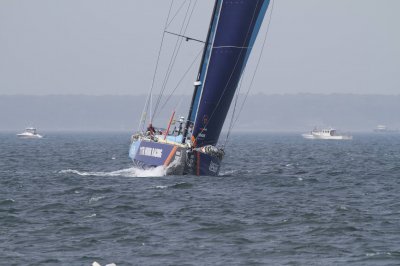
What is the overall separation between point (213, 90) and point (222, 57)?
1.68 m

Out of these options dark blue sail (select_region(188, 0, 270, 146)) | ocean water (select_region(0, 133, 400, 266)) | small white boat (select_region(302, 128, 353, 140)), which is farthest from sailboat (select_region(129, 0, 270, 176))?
small white boat (select_region(302, 128, 353, 140))

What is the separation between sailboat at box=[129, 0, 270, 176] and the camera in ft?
124

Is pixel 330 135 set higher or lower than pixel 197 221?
lower

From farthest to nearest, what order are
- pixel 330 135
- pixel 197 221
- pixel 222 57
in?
pixel 330 135 < pixel 222 57 < pixel 197 221

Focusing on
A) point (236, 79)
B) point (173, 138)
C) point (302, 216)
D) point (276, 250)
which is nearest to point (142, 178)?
point (173, 138)

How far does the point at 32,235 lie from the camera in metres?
22.2

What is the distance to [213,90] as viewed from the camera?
127 feet

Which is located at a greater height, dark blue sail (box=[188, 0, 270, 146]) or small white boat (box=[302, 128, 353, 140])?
dark blue sail (box=[188, 0, 270, 146])

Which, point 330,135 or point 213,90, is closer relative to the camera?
point 213,90

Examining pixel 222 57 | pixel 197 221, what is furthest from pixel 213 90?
pixel 197 221

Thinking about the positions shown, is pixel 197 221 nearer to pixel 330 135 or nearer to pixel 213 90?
pixel 213 90

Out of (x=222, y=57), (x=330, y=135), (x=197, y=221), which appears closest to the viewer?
(x=197, y=221)

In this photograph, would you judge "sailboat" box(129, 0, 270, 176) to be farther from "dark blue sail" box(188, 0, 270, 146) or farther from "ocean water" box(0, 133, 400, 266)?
"ocean water" box(0, 133, 400, 266)

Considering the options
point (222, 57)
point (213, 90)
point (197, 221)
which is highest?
point (222, 57)
